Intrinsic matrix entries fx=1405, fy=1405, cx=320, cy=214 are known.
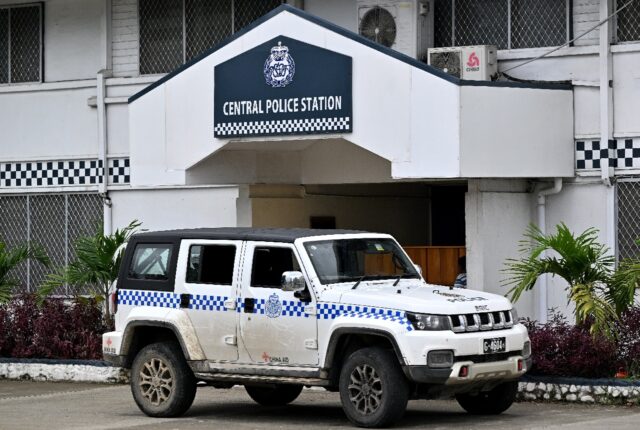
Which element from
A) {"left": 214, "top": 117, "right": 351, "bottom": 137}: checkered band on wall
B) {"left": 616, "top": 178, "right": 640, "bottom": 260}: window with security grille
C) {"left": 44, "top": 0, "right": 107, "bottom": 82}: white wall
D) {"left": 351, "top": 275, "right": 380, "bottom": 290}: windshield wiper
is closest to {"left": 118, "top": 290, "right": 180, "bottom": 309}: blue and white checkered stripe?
{"left": 351, "top": 275, "right": 380, "bottom": 290}: windshield wiper

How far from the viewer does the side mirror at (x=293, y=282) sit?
13.2 m

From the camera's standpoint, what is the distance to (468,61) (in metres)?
17.5

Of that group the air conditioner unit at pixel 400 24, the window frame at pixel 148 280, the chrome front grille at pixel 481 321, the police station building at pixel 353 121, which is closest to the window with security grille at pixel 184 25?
the police station building at pixel 353 121

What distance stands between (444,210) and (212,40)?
14.0 ft

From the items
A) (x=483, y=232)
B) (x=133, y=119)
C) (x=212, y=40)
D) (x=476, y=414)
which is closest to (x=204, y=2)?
(x=212, y=40)

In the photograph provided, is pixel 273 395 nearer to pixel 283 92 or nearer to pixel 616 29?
pixel 283 92

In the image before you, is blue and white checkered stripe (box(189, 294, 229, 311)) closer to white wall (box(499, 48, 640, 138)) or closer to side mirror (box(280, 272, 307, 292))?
side mirror (box(280, 272, 307, 292))

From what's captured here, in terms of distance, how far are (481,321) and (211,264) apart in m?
2.85

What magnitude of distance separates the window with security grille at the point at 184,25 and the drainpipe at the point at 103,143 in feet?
2.06

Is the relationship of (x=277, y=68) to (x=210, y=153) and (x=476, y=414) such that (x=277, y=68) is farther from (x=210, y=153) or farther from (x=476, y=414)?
(x=476, y=414)

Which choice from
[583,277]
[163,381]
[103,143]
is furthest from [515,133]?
[103,143]

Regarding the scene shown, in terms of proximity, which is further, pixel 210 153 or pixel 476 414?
pixel 210 153

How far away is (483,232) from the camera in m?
17.0

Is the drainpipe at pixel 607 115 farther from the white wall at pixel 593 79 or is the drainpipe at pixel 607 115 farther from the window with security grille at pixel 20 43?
the window with security grille at pixel 20 43
